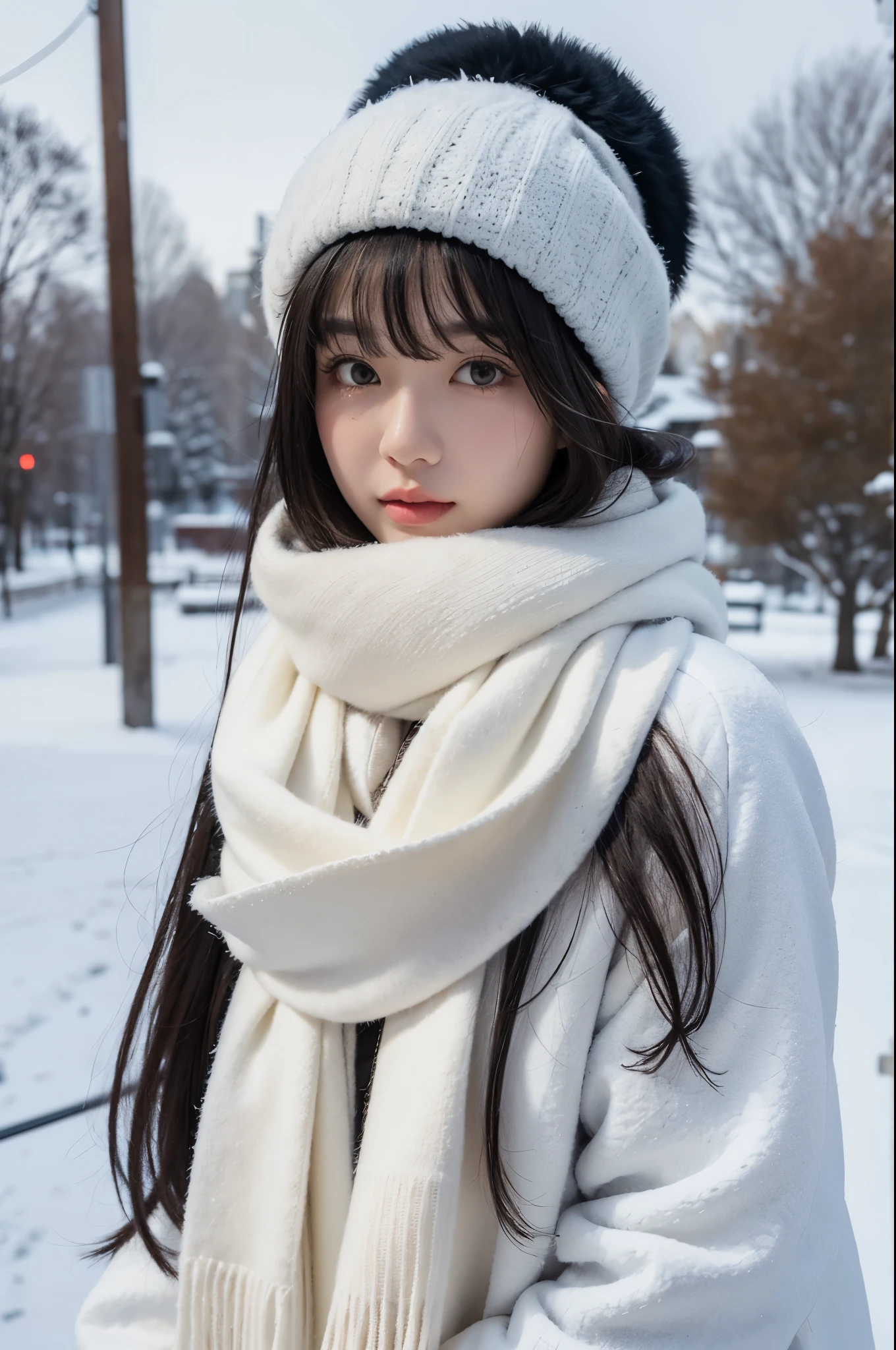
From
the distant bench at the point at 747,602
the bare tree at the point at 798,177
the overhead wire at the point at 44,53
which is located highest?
the bare tree at the point at 798,177

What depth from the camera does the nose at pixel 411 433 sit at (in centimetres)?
60

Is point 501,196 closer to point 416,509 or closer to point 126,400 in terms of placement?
point 416,509

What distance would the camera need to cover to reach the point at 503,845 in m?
0.55

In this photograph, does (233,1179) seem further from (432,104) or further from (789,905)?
(432,104)

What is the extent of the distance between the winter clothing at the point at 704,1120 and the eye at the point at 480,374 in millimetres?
224

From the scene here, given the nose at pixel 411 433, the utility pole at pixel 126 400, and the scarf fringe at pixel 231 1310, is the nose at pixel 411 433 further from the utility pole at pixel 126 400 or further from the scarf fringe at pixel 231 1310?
the utility pole at pixel 126 400

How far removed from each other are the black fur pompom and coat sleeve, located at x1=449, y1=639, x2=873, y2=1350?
0.39m

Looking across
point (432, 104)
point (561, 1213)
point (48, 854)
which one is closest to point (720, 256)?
point (48, 854)

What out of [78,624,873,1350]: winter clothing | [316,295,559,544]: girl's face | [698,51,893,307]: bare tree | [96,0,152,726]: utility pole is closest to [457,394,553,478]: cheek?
[316,295,559,544]: girl's face

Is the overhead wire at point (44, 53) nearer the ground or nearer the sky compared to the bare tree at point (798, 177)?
nearer the ground

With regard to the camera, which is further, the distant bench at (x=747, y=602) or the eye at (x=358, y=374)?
the distant bench at (x=747, y=602)

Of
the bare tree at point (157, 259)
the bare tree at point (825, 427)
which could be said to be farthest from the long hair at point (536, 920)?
the bare tree at point (825, 427)

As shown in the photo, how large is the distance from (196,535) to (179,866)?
3.63 m

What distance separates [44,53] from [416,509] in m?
1.38
